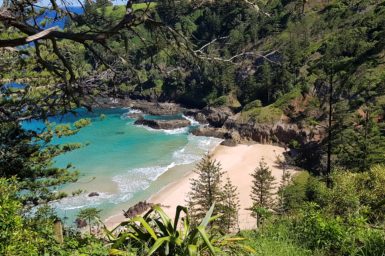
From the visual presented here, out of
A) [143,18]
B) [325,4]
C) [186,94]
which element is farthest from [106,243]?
[325,4]

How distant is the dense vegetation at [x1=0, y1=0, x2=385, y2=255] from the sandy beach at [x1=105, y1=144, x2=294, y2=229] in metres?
1.78

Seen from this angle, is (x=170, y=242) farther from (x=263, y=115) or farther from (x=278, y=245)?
(x=263, y=115)

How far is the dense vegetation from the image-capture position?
4.80 metres

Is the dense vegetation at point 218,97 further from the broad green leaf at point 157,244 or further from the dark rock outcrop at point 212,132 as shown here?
the dark rock outcrop at point 212,132

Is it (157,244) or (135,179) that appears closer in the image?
(157,244)

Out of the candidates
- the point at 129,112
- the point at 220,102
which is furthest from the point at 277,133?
the point at 129,112

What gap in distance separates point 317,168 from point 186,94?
38452 mm

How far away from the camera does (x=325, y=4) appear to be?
7688 centimetres

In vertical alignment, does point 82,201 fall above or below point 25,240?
below

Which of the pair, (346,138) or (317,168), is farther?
(317,168)

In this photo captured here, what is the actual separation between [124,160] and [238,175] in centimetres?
1314

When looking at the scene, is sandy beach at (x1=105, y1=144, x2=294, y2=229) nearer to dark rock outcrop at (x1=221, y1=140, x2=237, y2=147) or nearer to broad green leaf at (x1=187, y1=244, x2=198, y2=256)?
dark rock outcrop at (x1=221, y1=140, x2=237, y2=147)

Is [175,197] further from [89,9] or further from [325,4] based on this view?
[325,4]

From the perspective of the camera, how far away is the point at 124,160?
146 feet
